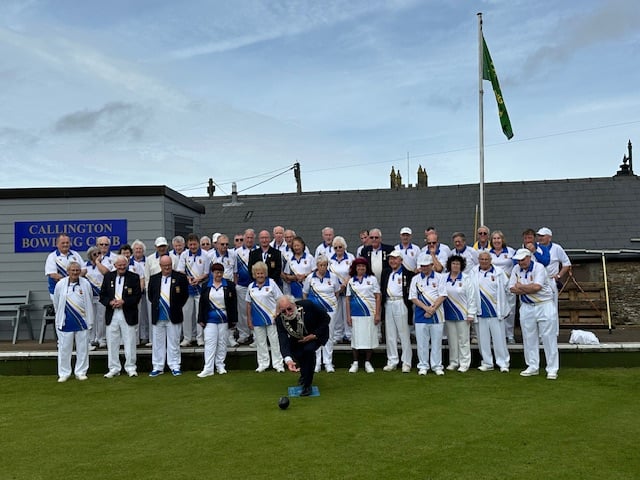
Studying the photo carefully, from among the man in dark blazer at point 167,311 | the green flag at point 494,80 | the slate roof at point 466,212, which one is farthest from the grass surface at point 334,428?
the slate roof at point 466,212

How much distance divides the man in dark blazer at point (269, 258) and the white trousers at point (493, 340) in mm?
3128

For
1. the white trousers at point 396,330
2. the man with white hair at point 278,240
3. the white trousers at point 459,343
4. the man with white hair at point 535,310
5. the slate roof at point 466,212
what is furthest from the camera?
the slate roof at point 466,212

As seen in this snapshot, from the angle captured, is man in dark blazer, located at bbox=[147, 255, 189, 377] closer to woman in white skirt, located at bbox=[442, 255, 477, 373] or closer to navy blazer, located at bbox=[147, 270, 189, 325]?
navy blazer, located at bbox=[147, 270, 189, 325]

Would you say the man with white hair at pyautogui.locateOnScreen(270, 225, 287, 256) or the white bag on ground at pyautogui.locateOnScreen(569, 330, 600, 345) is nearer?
the white bag on ground at pyautogui.locateOnScreen(569, 330, 600, 345)

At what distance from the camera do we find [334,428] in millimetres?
6125

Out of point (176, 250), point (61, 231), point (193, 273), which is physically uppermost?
point (61, 231)

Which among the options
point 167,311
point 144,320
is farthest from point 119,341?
point 144,320

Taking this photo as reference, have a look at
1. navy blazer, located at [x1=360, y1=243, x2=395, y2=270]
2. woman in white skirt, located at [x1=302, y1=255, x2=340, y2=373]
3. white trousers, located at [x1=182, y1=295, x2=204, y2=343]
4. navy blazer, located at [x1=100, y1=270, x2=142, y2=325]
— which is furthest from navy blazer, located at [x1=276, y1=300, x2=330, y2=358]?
navy blazer, located at [x1=100, y1=270, x2=142, y2=325]

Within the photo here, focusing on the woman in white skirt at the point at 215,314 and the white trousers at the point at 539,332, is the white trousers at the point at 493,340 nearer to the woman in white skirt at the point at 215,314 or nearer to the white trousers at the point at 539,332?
the white trousers at the point at 539,332

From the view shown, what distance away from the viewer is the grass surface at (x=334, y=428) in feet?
16.5

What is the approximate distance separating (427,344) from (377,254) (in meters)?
1.65

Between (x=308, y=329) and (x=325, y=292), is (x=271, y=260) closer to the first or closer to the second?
(x=325, y=292)

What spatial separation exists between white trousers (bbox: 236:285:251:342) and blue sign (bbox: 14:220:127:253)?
2825mm

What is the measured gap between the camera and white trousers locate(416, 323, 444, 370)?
888 centimetres
